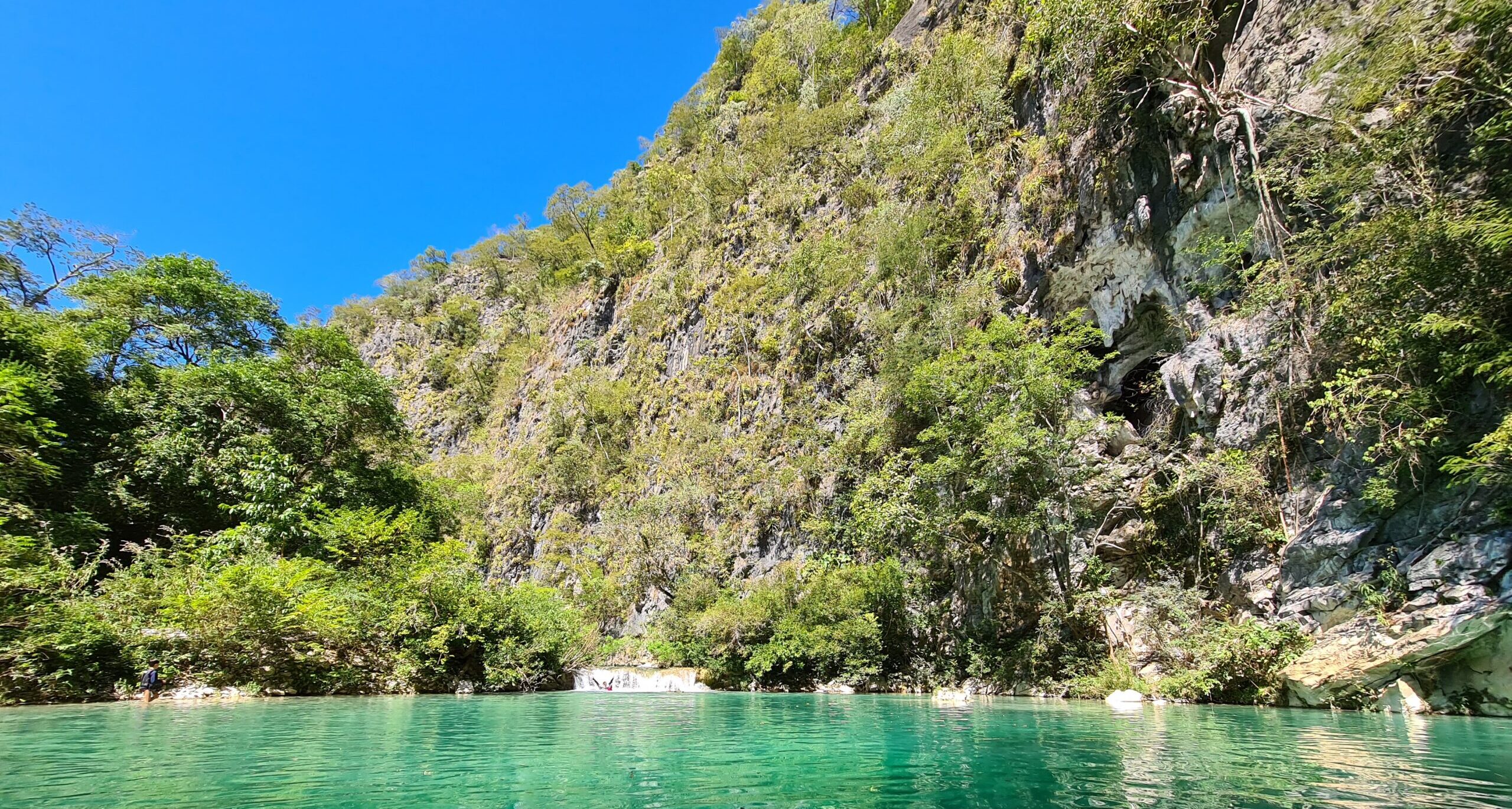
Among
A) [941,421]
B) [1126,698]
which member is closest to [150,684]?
[941,421]

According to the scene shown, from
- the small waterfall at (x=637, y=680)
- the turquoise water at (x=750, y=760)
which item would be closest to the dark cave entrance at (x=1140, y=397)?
the turquoise water at (x=750, y=760)

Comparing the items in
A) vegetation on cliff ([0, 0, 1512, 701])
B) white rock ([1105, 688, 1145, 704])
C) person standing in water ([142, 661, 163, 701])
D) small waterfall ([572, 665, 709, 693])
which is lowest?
small waterfall ([572, 665, 709, 693])

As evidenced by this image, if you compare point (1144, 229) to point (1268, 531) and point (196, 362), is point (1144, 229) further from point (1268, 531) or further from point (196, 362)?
point (196, 362)

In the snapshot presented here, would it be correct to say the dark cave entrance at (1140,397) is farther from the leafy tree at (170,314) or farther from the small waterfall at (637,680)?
the leafy tree at (170,314)

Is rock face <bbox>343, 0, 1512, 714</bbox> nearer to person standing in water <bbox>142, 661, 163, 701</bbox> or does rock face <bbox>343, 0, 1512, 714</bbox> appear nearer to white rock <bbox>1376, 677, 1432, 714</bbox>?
white rock <bbox>1376, 677, 1432, 714</bbox>

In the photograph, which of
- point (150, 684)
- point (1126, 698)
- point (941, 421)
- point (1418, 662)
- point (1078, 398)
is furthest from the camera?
point (941, 421)

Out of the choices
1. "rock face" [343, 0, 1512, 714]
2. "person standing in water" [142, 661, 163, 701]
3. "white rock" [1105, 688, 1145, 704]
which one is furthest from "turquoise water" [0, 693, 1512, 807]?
"rock face" [343, 0, 1512, 714]

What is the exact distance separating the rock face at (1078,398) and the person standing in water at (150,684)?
39.1 feet

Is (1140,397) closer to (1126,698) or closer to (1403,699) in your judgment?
(1126,698)

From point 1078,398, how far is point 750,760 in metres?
14.2

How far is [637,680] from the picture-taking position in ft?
72.4

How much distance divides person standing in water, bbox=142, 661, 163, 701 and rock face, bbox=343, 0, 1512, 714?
470 inches

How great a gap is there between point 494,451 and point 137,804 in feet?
150

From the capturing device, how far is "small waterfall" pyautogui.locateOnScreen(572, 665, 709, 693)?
21.5 meters
